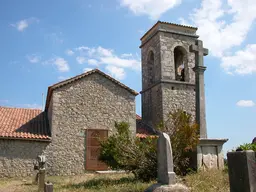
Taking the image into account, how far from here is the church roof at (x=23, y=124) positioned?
1290cm

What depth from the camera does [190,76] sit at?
1688 centimetres

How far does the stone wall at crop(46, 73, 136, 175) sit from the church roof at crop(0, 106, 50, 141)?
2.85 ft

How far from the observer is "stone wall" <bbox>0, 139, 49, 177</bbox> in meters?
12.5

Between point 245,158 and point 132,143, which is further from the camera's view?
point 132,143

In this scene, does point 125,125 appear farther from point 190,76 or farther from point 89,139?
point 190,76

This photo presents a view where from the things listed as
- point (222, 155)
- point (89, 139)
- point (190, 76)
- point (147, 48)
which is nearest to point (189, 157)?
point (222, 155)

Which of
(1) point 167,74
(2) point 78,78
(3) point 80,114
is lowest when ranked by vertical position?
(3) point 80,114

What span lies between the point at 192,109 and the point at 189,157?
863 cm

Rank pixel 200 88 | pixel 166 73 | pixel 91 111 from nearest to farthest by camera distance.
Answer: pixel 200 88
pixel 91 111
pixel 166 73

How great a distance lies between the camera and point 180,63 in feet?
60.8

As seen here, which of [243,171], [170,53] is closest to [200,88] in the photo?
[243,171]

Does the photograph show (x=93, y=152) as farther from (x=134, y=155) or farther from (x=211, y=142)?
(x=211, y=142)

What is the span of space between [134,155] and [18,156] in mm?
6910

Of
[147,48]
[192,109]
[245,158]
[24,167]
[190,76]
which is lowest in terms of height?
[24,167]
